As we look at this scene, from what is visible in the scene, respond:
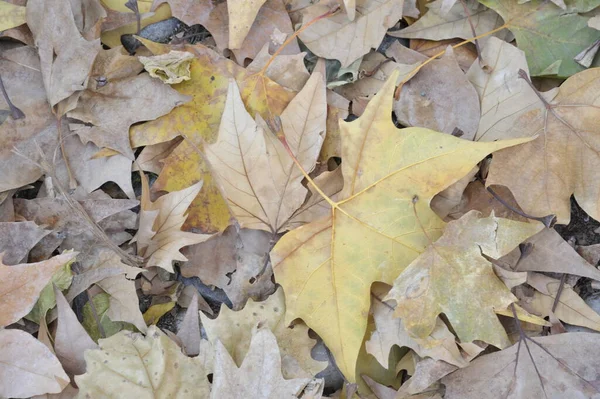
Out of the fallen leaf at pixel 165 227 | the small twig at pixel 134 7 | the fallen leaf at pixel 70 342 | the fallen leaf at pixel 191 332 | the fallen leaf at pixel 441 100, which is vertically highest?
the small twig at pixel 134 7

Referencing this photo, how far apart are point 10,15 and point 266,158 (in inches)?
31.0

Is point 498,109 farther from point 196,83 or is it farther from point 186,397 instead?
point 186,397

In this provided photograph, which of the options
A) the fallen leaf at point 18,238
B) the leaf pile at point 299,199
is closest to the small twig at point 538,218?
the leaf pile at point 299,199

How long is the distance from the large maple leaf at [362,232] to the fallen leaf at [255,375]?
0.10 m

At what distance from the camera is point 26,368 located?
1.21 meters

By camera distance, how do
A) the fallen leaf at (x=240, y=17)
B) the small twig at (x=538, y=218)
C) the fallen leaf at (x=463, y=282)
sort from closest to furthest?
the fallen leaf at (x=463, y=282) < the small twig at (x=538, y=218) < the fallen leaf at (x=240, y=17)

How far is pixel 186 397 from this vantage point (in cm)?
125

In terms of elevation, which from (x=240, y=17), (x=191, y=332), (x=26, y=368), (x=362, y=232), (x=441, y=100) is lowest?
(x=191, y=332)

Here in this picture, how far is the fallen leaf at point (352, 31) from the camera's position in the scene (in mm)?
1418

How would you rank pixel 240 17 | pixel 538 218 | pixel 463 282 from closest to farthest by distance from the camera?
pixel 463 282, pixel 538 218, pixel 240 17

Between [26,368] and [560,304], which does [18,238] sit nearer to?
[26,368]

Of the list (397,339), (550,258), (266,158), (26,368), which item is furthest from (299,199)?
(26,368)

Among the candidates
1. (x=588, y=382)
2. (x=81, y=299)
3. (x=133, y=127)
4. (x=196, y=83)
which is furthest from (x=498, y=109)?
(x=81, y=299)

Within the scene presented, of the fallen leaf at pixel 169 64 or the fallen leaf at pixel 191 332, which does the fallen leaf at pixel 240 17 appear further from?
the fallen leaf at pixel 191 332
